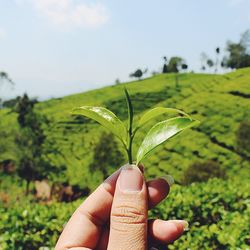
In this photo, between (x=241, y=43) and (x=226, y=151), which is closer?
(x=226, y=151)

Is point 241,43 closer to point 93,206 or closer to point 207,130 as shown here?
point 207,130

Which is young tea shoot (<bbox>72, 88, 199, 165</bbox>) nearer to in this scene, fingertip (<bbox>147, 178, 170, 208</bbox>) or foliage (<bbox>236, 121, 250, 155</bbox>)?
fingertip (<bbox>147, 178, 170, 208</bbox>)

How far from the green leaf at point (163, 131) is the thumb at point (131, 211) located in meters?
0.07

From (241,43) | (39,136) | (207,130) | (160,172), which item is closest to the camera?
(39,136)

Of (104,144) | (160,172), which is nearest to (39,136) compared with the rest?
(104,144)

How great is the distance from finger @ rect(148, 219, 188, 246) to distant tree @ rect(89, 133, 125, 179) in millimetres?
25527

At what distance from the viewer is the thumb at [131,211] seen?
4.96ft

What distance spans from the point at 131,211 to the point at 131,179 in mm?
113

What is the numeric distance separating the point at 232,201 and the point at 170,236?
4.80m

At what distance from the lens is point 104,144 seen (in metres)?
28.0

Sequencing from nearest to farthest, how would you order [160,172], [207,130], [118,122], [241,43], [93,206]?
[118,122], [93,206], [160,172], [207,130], [241,43]

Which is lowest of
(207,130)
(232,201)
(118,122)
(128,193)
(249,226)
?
(207,130)

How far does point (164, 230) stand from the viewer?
5.39 ft

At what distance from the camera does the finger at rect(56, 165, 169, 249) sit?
1.76 meters
